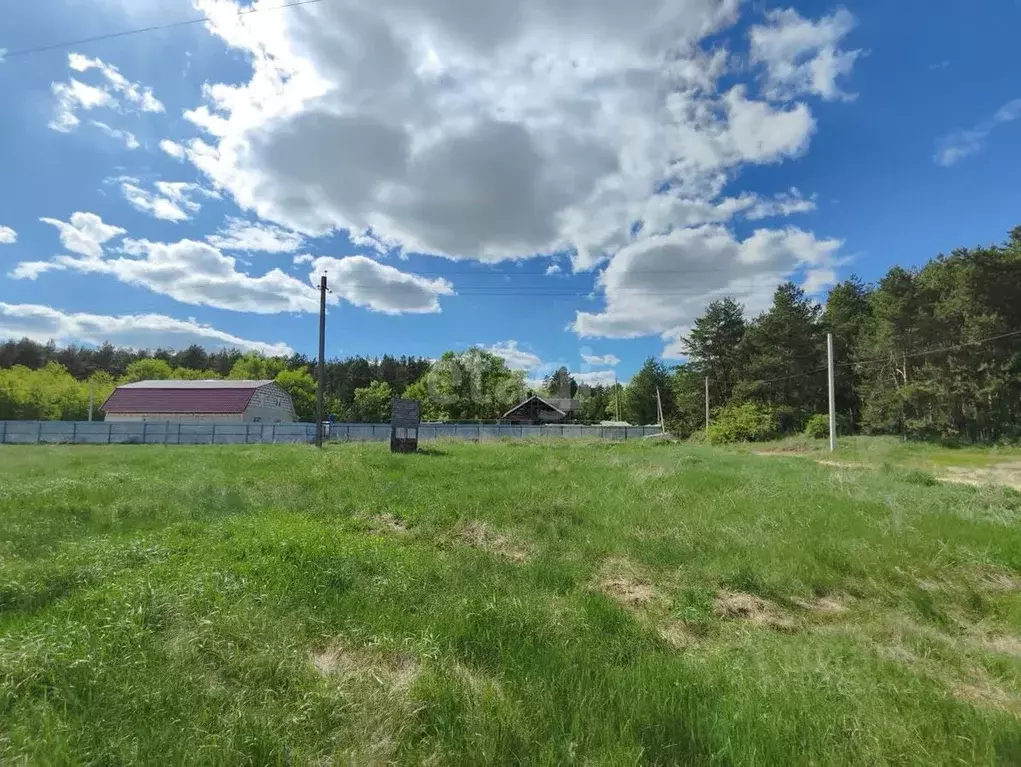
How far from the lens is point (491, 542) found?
8852mm

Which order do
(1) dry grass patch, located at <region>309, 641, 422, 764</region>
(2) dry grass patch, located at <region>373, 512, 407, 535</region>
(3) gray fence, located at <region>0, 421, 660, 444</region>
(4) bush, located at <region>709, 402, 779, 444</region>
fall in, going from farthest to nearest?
1. (4) bush, located at <region>709, 402, 779, 444</region>
2. (3) gray fence, located at <region>0, 421, 660, 444</region>
3. (2) dry grass patch, located at <region>373, 512, 407, 535</region>
4. (1) dry grass patch, located at <region>309, 641, 422, 764</region>

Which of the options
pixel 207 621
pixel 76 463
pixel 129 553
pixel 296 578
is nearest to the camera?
pixel 207 621

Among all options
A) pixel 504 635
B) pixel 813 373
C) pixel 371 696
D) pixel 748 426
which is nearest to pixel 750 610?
pixel 504 635

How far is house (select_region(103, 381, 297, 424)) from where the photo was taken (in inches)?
2004

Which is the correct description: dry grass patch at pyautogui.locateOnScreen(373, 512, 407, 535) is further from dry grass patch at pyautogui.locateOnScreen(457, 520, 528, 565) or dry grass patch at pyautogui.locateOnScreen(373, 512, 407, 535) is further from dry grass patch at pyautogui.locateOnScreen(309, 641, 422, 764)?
dry grass patch at pyautogui.locateOnScreen(309, 641, 422, 764)

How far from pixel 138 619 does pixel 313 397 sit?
Result: 79.4 meters

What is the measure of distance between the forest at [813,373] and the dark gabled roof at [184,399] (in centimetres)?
905

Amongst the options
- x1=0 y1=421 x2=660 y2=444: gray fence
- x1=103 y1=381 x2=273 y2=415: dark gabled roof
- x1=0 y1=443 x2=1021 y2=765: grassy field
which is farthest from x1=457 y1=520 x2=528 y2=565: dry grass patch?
x1=103 y1=381 x2=273 y2=415: dark gabled roof

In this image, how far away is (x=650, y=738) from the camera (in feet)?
10.4

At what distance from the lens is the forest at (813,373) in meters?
34.4

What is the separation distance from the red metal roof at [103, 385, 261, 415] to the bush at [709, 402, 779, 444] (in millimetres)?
46215

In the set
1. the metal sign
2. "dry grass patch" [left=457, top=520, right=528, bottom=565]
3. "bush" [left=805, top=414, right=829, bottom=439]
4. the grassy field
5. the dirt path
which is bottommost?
the dirt path

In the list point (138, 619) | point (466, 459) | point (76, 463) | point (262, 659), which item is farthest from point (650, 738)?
point (76, 463)

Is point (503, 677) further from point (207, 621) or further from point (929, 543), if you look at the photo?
point (929, 543)
